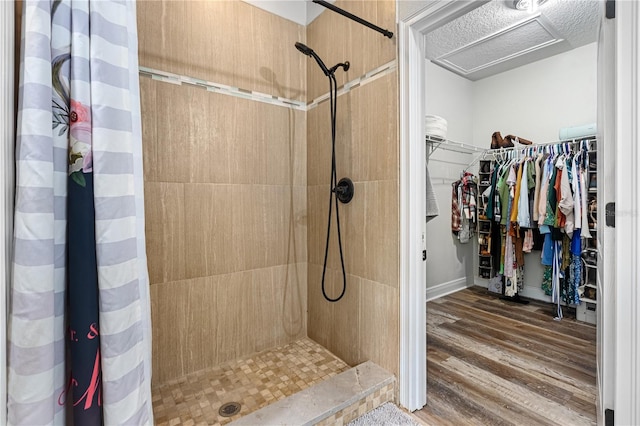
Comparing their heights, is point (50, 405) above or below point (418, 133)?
below

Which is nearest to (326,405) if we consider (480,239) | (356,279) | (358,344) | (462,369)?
(358,344)

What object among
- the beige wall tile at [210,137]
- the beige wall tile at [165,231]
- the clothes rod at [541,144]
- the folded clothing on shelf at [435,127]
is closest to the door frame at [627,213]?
the beige wall tile at [210,137]

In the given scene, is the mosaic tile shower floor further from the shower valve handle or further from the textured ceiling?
the textured ceiling

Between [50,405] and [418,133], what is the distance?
1793 mm

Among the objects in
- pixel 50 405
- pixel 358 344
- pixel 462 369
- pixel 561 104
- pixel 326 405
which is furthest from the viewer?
pixel 561 104

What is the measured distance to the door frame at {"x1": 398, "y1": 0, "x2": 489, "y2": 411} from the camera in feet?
5.22

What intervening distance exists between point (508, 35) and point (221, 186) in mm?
3067

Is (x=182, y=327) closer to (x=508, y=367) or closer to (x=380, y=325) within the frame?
(x=380, y=325)

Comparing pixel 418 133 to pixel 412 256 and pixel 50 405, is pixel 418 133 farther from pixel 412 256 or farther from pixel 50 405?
pixel 50 405

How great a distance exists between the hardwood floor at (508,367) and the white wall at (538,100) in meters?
0.85

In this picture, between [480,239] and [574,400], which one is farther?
[480,239]

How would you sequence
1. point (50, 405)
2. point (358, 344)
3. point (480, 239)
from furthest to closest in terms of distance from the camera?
point (480, 239)
point (358, 344)
point (50, 405)

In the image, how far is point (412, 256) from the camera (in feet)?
5.26

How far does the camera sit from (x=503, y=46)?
10.5 feet
